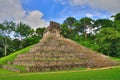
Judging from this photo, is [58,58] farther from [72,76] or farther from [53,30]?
[72,76]

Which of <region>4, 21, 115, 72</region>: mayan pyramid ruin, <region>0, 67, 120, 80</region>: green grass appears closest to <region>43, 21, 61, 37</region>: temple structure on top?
<region>4, 21, 115, 72</region>: mayan pyramid ruin

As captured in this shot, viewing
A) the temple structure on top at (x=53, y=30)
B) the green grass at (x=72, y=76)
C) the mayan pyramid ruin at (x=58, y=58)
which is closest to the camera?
the green grass at (x=72, y=76)

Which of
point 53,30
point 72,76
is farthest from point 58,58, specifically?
point 72,76

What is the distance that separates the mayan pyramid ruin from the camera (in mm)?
29391

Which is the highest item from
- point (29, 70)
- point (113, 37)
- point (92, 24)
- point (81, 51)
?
point (92, 24)

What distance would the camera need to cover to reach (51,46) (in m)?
35.2

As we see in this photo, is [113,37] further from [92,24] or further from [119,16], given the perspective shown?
[92,24]

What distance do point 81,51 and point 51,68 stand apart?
24.5ft

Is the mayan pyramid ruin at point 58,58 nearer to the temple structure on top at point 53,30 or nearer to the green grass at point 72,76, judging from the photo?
the temple structure on top at point 53,30

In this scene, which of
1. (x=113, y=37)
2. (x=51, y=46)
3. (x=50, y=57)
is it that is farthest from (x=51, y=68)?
(x=113, y=37)

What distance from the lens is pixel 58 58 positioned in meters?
31.5

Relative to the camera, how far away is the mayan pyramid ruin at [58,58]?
96.4 ft

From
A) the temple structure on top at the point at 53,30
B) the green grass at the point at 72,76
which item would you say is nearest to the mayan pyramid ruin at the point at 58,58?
the temple structure on top at the point at 53,30

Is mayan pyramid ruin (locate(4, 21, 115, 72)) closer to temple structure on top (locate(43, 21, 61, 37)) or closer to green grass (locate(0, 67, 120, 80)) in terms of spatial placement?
temple structure on top (locate(43, 21, 61, 37))
